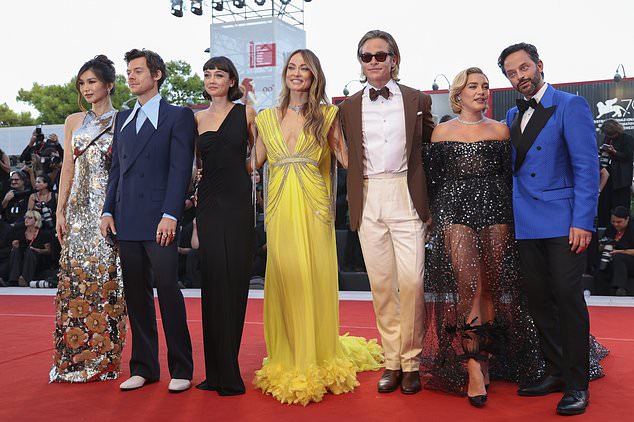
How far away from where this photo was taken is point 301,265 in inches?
153

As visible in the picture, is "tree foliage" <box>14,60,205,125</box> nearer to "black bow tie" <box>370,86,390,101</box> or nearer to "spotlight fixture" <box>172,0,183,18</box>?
"spotlight fixture" <box>172,0,183,18</box>

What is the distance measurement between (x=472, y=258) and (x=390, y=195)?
585 mm

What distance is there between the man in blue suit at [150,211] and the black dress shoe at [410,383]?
128cm

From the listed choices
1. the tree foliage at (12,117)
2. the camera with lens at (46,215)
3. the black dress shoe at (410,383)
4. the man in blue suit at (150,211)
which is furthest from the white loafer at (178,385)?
the tree foliage at (12,117)

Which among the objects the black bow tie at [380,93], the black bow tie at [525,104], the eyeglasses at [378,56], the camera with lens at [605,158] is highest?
the eyeglasses at [378,56]

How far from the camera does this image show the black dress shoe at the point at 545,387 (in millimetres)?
3770

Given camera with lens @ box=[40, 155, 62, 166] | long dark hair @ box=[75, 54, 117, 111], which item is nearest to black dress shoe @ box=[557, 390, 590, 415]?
long dark hair @ box=[75, 54, 117, 111]

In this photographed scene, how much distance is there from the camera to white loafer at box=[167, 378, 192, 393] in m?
3.92

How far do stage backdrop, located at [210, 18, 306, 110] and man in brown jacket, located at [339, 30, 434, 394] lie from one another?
56.1ft

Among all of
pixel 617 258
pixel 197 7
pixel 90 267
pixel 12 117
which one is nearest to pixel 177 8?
pixel 197 7

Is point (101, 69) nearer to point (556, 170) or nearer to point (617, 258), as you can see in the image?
point (556, 170)

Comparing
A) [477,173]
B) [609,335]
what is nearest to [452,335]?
[477,173]

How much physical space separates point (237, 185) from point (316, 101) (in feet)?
2.22

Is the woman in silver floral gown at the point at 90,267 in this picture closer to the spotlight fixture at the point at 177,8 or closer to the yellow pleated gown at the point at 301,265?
the yellow pleated gown at the point at 301,265
